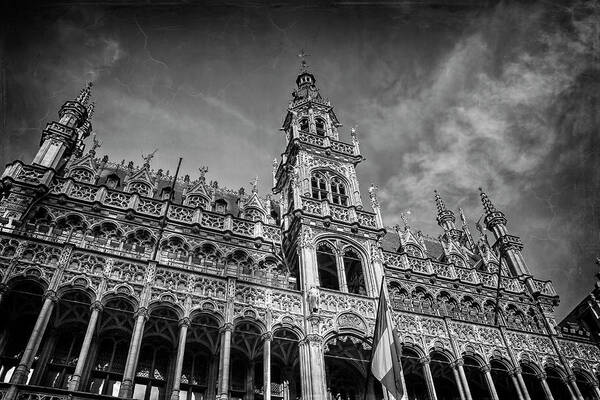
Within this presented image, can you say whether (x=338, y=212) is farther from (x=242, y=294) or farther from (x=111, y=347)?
(x=111, y=347)

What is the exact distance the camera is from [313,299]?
23.3 meters

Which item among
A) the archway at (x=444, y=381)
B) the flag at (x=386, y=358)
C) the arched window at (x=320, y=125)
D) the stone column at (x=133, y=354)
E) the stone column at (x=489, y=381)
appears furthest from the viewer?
the arched window at (x=320, y=125)

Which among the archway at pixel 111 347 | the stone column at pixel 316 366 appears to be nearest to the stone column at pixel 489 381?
the stone column at pixel 316 366

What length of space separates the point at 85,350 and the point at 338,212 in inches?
647

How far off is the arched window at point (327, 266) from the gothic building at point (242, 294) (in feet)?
0.31

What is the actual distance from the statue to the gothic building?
99 mm

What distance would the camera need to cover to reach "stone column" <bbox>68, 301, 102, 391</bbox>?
16.9 metres

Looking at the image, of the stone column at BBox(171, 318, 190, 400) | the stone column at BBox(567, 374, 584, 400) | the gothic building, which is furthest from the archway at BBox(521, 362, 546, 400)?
the stone column at BBox(171, 318, 190, 400)

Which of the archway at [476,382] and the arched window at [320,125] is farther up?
the arched window at [320,125]

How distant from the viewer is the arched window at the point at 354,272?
2766 centimetres

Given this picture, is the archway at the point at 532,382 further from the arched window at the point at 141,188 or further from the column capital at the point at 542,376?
the arched window at the point at 141,188

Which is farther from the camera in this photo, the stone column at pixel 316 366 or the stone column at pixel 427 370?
the stone column at pixel 427 370

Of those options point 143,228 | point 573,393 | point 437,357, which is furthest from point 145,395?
point 573,393

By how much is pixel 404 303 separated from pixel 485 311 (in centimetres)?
617
